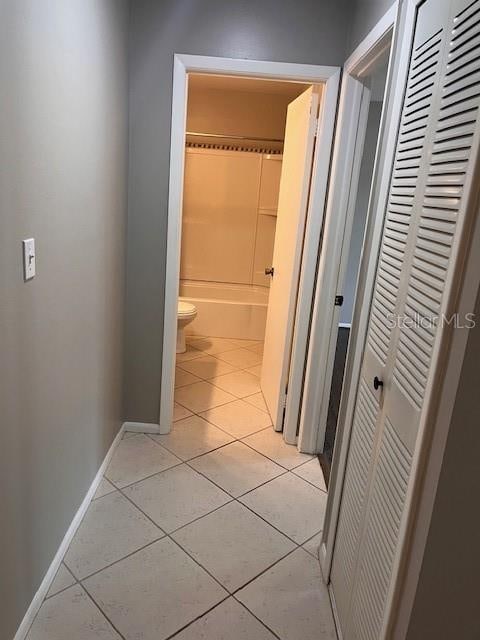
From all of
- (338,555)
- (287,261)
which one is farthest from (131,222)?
(338,555)

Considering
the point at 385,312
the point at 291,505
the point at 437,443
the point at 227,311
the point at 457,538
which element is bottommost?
the point at 291,505

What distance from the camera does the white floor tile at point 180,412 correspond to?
2988 millimetres

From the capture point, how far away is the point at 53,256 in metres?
1.52

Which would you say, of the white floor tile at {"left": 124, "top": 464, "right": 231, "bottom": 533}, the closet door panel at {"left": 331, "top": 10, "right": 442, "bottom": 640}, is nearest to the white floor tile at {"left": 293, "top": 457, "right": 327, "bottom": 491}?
the white floor tile at {"left": 124, "top": 464, "right": 231, "bottom": 533}

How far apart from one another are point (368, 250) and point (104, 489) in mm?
1654

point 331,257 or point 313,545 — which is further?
point 331,257

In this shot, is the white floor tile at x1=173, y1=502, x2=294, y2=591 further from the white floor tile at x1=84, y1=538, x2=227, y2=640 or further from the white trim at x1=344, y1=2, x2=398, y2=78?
the white trim at x1=344, y1=2, x2=398, y2=78

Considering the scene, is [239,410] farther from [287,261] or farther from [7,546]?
[7,546]

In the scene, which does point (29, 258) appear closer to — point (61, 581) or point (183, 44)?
point (61, 581)

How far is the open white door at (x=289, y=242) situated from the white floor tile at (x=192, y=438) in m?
0.39

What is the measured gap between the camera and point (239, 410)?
125 inches

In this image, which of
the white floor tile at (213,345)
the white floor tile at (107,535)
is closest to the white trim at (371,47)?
the white floor tile at (107,535)

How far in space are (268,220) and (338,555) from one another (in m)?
3.58

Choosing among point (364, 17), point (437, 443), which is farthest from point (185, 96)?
point (437, 443)
